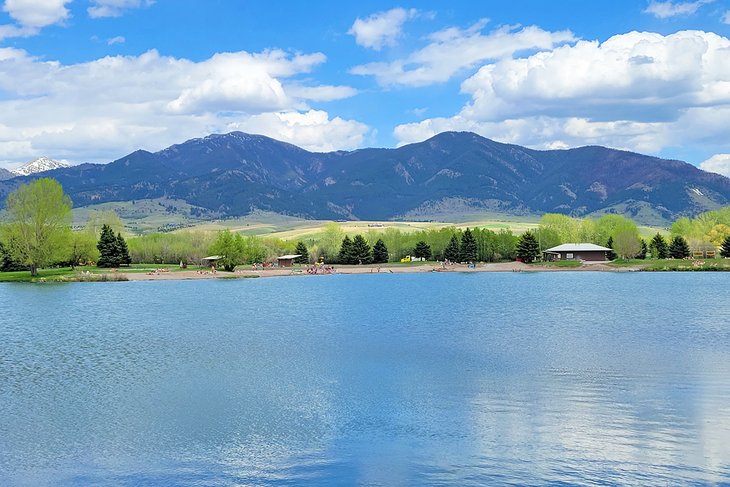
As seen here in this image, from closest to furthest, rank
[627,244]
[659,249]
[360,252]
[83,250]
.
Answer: [83,250], [659,249], [627,244], [360,252]

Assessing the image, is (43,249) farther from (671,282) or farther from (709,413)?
(709,413)

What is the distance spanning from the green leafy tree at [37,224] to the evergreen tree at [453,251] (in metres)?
85.4

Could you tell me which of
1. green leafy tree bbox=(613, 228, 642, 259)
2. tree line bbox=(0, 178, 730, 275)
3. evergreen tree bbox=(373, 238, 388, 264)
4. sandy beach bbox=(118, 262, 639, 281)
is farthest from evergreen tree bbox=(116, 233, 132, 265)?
green leafy tree bbox=(613, 228, 642, 259)

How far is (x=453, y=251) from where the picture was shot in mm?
162000

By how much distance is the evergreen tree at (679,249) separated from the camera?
148 m

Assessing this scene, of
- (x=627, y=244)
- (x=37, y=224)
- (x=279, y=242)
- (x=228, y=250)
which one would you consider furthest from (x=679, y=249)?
(x=37, y=224)

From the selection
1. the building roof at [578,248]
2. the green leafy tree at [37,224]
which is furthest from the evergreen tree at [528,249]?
the green leafy tree at [37,224]

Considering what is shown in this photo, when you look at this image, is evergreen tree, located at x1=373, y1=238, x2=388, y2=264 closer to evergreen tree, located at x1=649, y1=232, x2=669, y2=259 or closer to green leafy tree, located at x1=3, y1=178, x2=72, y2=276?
evergreen tree, located at x1=649, y1=232, x2=669, y2=259

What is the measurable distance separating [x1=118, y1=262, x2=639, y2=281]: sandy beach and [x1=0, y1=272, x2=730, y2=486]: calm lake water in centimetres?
6981

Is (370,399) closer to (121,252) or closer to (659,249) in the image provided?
(121,252)

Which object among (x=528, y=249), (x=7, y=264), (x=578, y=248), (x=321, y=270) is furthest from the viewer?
(x=528, y=249)

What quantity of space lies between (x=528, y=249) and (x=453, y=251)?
1766 centimetres

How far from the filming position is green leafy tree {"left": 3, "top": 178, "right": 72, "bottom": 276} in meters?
118

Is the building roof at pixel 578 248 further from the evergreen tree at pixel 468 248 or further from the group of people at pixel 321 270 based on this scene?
the group of people at pixel 321 270
